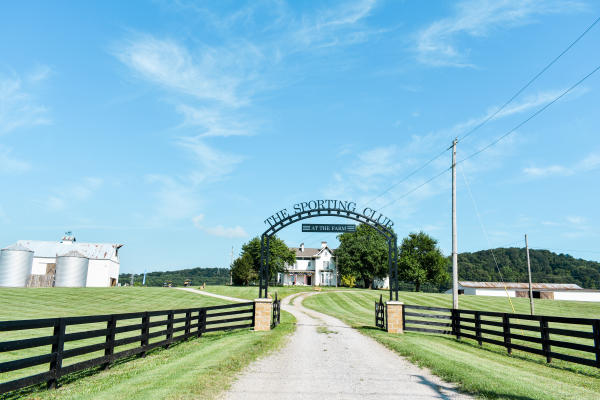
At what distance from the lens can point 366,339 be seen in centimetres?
1582

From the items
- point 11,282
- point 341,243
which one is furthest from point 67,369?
point 341,243

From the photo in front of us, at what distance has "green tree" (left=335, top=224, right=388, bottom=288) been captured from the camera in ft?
238

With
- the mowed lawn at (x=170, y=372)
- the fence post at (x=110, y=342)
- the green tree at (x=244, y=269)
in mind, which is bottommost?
the mowed lawn at (x=170, y=372)

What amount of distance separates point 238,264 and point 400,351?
58.3 m

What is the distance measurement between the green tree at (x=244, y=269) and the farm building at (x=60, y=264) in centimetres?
1962

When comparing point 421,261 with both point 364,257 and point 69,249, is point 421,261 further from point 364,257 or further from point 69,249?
point 69,249

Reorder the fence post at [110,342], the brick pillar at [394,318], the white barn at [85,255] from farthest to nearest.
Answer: the white barn at [85,255] < the brick pillar at [394,318] < the fence post at [110,342]

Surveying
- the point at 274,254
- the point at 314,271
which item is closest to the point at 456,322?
the point at 274,254

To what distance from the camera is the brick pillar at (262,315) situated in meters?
17.8

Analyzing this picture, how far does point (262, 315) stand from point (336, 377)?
9560 millimetres

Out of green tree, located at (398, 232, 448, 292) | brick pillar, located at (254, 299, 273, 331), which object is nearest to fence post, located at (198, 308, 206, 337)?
brick pillar, located at (254, 299, 273, 331)

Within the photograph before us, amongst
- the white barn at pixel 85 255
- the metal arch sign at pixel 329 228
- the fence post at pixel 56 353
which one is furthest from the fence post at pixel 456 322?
the white barn at pixel 85 255

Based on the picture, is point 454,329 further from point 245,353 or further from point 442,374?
point 245,353

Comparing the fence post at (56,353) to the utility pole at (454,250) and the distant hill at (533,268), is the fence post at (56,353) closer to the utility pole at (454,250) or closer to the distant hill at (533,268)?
the utility pole at (454,250)
